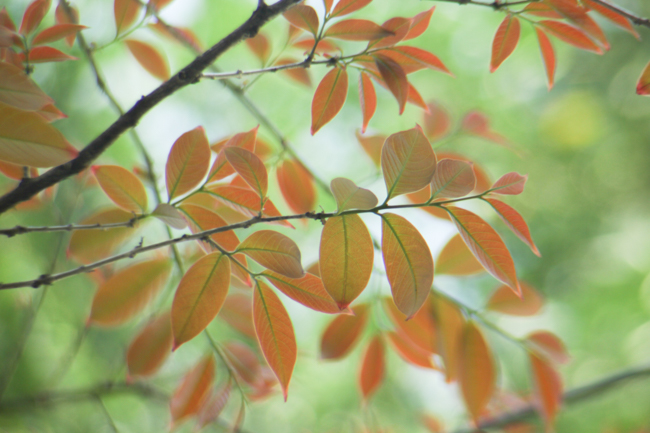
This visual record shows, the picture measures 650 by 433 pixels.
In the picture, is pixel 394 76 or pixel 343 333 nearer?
pixel 394 76

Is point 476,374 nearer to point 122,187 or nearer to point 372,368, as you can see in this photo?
point 372,368

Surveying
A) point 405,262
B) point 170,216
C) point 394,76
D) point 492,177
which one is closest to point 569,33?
point 394,76

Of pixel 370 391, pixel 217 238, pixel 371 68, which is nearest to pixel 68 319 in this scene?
pixel 370 391

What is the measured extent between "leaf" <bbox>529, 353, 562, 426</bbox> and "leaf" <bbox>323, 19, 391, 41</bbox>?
1.57 feet

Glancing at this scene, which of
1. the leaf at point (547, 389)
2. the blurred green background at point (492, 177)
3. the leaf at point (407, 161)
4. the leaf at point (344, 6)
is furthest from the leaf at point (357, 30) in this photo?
the blurred green background at point (492, 177)

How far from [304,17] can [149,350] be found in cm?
42

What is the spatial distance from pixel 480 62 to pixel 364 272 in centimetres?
264

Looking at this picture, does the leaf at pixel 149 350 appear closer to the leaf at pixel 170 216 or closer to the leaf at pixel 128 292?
the leaf at pixel 128 292

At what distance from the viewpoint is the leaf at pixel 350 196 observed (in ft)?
0.84

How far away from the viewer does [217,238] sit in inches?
13.2

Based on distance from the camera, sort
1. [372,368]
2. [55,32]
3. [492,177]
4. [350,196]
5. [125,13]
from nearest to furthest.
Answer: [350,196] → [55,32] → [125,13] → [372,368] → [492,177]

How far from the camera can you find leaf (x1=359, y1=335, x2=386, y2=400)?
1.87ft

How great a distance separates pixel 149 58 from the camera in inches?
24.4

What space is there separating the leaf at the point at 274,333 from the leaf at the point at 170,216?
8 cm
